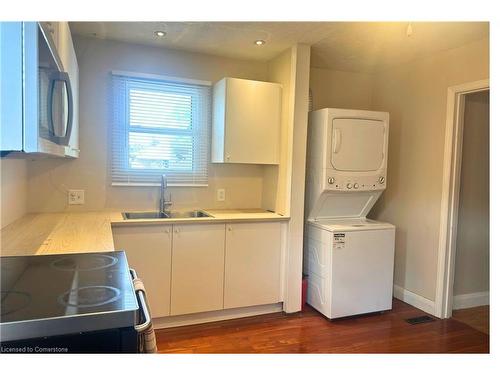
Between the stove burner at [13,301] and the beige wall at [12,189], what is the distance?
1176mm

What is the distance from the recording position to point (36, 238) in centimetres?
188

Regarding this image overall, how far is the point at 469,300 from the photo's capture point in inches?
136

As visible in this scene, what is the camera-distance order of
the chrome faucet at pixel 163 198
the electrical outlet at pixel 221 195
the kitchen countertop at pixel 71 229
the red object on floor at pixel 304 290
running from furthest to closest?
1. the electrical outlet at pixel 221 195
2. the red object on floor at pixel 304 290
3. the chrome faucet at pixel 163 198
4. the kitchen countertop at pixel 71 229

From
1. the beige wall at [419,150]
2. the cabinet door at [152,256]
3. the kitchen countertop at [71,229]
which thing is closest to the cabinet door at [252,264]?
the kitchen countertop at [71,229]

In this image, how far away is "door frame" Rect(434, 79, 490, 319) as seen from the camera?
3.08m

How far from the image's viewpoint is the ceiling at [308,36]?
8.68 feet

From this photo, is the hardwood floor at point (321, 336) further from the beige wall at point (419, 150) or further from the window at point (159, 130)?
the window at point (159, 130)

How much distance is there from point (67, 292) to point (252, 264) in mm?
2114

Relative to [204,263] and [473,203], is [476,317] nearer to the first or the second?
[473,203]

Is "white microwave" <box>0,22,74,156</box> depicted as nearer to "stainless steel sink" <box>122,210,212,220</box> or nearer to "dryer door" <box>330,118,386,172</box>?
Answer: "stainless steel sink" <box>122,210,212,220</box>

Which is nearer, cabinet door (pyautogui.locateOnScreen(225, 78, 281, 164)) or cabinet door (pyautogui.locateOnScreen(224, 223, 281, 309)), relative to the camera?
cabinet door (pyautogui.locateOnScreen(224, 223, 281, 309))

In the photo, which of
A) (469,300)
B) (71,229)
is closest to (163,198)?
(71,229)

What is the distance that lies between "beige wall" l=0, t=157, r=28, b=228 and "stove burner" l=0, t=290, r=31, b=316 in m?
1.18

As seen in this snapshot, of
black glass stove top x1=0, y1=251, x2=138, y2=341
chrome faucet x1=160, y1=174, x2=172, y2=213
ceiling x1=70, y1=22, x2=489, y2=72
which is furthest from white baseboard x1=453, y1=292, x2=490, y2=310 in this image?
black glass stove top x1=0, y1=251, x2=138, y2=341
